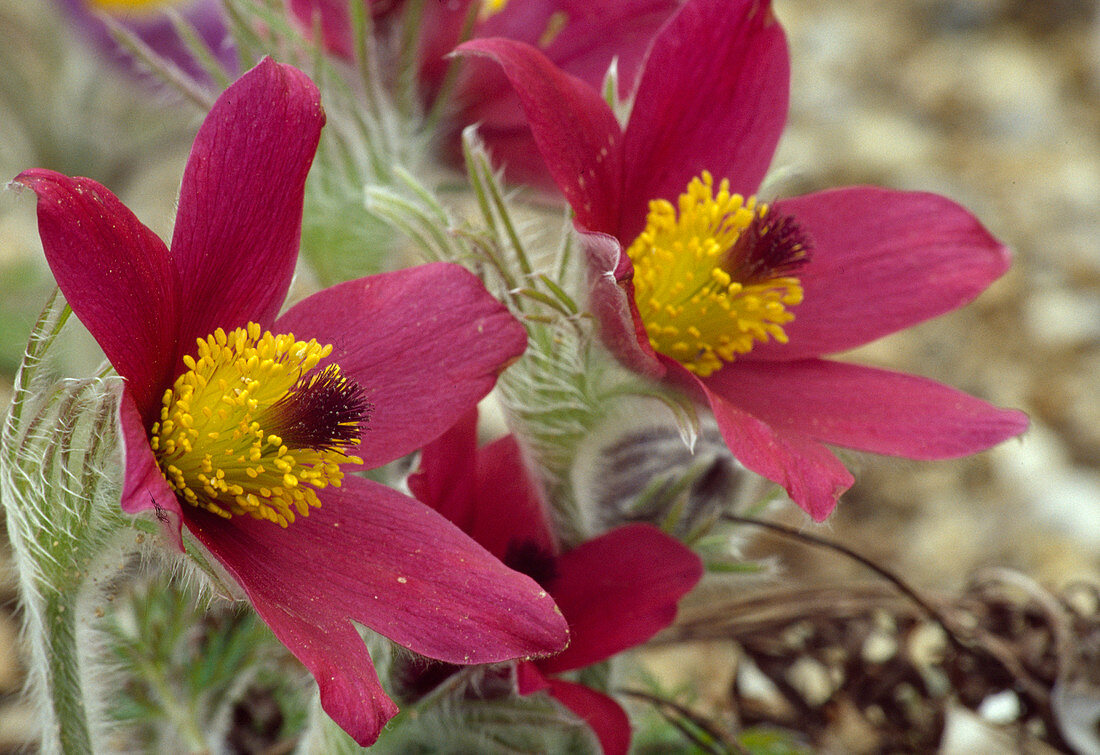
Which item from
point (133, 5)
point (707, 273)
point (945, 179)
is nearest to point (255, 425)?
point (707, 273)

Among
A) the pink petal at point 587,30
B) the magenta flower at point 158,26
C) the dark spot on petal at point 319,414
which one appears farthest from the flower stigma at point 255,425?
the magenta flower at point 158,26

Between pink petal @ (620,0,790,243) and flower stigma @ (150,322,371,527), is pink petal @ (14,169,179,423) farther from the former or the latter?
pink petal @ (620,0,790,243)

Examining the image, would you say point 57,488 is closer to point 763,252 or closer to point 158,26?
point 763,252

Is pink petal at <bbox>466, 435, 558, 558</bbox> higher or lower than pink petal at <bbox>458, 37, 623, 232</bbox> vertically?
lower

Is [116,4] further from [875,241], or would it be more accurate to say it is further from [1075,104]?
[1075,104]

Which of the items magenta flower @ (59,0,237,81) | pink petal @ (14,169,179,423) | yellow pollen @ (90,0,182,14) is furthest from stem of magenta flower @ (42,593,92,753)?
yellow pollen @ (90,0,182,14)

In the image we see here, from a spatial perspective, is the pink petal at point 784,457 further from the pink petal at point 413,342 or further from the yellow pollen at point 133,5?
the yellow pollen at point 133,5
